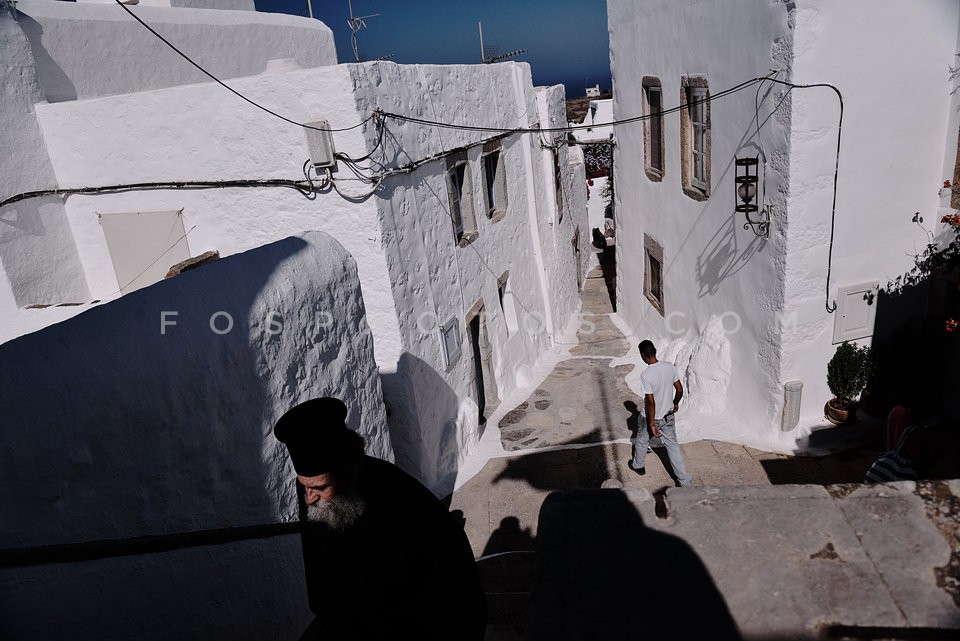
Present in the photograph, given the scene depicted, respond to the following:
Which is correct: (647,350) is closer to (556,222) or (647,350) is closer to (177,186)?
(177,186)

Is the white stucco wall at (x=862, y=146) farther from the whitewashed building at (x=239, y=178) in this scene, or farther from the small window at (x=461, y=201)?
the small window at (x=461, y=201)

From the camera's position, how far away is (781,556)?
6.15ft

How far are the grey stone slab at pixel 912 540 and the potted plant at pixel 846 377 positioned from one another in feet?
22.9

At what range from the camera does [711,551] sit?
6.29ft

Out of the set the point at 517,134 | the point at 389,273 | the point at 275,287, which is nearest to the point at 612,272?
the point at 517,134

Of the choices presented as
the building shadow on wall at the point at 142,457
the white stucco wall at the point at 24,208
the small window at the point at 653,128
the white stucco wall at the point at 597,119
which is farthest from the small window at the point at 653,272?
the white stucco wall at the point at 597,119

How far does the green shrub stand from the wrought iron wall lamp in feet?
5.88

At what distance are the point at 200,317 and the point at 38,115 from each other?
21.3 feet

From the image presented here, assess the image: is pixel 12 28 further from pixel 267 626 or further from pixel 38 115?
pixel 267 626

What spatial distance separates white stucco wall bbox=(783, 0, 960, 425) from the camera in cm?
721

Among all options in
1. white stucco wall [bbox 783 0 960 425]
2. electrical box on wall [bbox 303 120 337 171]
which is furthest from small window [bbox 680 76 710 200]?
electrical box on wall [bbox 303 120 337 171]

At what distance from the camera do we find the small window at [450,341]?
909cm

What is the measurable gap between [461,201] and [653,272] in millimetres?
4664

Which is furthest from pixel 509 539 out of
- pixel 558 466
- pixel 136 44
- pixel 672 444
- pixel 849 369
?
pixel 136 44
